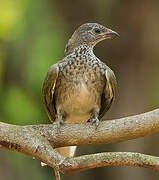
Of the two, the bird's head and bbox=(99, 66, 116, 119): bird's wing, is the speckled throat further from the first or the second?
the bird's head

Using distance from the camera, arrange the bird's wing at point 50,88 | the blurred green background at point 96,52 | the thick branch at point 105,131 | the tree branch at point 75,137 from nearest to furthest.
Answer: the tree branch at point 75,137, the thick branch at point 105,131, the bird's wing at point 50,88, the blurred green background at point 96,52

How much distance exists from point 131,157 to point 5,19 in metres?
3.47

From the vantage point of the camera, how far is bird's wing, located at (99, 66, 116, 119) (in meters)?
4.10

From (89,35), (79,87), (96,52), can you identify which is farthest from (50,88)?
(96,52)

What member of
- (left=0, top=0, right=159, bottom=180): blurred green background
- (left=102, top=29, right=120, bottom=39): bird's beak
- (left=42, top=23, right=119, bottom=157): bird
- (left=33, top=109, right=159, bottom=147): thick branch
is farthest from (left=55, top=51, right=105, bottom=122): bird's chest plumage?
(left=0, top=0, right=159, bottom=180): blurred green background

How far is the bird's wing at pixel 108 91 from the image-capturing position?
4102 millimetres

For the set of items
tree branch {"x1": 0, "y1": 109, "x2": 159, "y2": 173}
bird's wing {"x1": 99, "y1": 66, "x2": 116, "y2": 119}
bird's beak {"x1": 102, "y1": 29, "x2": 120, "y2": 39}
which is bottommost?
tree branch {"x1": 0, "y1": 109, "x2": 159, "y2": 173}

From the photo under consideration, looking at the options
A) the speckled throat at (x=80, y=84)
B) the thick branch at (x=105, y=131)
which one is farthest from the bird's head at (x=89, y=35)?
the thick branch at (x=105, y=131)

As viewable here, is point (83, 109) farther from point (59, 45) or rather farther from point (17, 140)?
point (59, 45)

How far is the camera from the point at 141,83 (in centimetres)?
659

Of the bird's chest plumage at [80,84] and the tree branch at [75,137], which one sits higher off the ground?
the bird's chest plumage at [80,84]

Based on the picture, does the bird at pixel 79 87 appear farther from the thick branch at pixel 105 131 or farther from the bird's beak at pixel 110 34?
the thick branch at pixel 105 131

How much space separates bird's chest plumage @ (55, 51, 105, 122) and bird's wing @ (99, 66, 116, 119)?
5 cm

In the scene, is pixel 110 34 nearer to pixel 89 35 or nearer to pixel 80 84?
pixel 89 35
